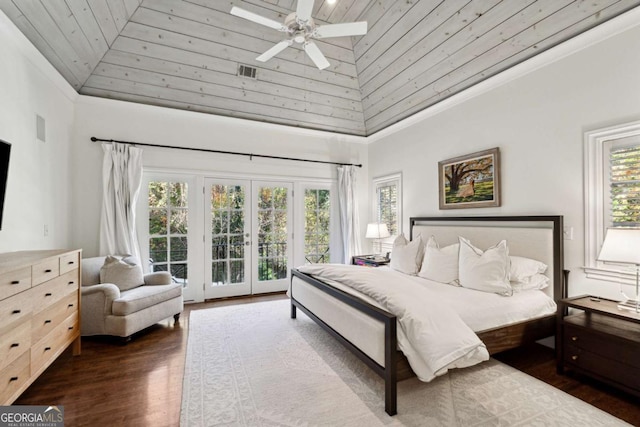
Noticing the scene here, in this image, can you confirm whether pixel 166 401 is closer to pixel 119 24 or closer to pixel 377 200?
pixel 119 24

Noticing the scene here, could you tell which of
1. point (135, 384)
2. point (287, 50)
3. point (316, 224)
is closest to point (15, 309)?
point (135, 384)

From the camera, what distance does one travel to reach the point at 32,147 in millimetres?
2877

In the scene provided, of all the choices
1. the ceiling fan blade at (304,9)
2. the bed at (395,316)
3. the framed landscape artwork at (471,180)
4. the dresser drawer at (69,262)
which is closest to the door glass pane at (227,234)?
the bed at (395,316)

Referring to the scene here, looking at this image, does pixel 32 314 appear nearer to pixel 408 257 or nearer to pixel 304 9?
pixel 304 9

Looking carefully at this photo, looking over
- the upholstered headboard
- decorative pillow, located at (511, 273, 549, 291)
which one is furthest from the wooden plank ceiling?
decorative pillow, located at (511, 273, 549, 291)

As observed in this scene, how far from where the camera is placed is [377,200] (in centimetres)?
561

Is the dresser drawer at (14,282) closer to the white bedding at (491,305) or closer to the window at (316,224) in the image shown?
the white bedding at (491,305)

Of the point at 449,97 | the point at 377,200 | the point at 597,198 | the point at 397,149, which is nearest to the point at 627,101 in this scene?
the point at 597,198

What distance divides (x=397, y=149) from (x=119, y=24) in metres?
4.04

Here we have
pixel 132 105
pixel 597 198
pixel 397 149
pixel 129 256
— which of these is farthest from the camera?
pixel 397 149

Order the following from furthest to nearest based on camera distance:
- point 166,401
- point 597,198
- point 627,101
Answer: point 597,198 < point 627,101 < point 166,401

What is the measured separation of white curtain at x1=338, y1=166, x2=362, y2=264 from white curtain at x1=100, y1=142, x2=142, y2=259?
→ 3248 mm

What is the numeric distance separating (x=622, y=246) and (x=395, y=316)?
167 cm

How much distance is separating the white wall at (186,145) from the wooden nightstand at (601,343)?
12.3 ft
